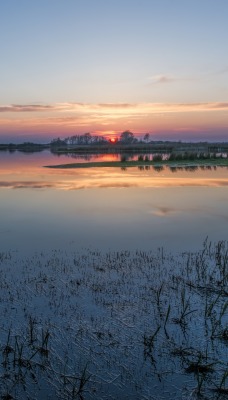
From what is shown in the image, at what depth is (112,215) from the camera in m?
18.4

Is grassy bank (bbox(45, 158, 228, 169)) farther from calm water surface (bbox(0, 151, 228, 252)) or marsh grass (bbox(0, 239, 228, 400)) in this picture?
marsh grass (bbox(0, 239, 228, 400))

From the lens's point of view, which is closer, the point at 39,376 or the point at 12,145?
the point at 39,376

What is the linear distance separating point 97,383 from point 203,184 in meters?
25.7

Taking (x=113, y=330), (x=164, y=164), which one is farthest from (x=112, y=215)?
(x=164, y=164)

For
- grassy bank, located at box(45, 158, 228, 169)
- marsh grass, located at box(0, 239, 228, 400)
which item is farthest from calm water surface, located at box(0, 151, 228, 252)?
grassy bank, located at box(45, 158, 228, 169)

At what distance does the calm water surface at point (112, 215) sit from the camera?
1341 cm

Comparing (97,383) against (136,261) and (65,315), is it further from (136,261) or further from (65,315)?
(136,261)

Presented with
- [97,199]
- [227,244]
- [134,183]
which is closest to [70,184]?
[134,183]

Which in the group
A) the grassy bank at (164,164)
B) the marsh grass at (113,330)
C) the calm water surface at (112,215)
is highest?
the grassy bank at (164,164)

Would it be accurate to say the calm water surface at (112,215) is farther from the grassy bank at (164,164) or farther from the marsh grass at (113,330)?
the grassy bank at (164,164)

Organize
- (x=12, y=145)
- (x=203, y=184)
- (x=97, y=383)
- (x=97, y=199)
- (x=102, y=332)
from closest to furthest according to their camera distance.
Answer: (x=97, y=383)
(x=102, y=332)
(x=97, y=199)
(x=203, y=184)
(x=12, y=145)

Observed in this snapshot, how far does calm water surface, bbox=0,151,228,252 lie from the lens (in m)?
13.4

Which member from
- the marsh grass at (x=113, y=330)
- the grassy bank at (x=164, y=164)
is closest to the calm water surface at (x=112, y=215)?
the marsh grass at (x=113, y=330)

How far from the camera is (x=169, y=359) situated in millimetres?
5980
